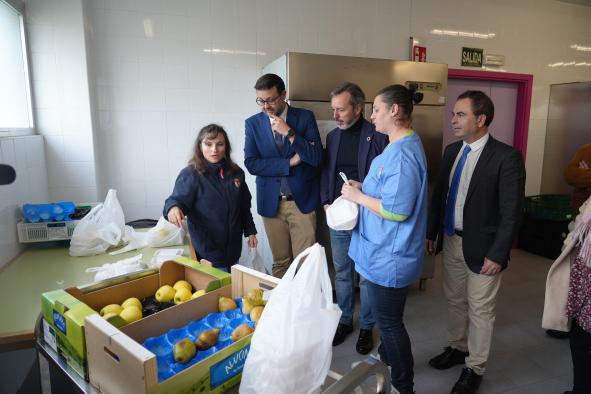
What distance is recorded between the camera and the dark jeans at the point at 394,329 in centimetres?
170

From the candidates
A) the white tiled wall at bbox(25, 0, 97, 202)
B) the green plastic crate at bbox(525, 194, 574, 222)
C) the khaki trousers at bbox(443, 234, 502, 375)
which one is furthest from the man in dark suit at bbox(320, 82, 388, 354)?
the green plastic crate at bbox(525, 194, 574, 222)

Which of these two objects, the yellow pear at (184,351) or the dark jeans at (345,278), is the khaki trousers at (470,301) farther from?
the yellow pear at (184,351)

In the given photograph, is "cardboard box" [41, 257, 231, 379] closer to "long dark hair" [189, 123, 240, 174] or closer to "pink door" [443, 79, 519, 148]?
"long dark hair" [189, 123, 240, 174]

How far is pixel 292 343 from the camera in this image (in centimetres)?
85

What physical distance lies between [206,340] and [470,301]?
153 centimetres

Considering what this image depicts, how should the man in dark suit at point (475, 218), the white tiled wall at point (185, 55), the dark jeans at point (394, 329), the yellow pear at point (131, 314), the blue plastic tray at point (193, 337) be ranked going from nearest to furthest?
1. the blue plastic tray at point (193, 337)
2. the yellow pear at point (131, 314)
3. the dark jeans at point (394, 329)
4. the man in dark suit at point (475, 218)
5. the white tiled wall at point (185, 55)

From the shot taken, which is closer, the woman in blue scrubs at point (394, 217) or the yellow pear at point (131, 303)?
the yellow pear at point (131, 303)

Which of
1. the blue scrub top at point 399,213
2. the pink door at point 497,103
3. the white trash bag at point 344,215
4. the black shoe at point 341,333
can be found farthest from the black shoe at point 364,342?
the pink door at point 497,103

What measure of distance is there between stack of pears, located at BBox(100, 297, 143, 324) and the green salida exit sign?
3.94m

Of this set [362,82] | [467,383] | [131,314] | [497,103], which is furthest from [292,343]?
[497,103]

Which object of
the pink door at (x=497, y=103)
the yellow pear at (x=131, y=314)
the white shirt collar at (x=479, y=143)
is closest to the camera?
the yellow pear at (x=131, y=314)

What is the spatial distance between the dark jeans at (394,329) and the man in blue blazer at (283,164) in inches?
34.1

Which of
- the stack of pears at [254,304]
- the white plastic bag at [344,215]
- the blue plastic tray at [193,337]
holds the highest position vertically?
the white plastic bag at [344,215]

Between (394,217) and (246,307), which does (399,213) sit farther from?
(246,307)
